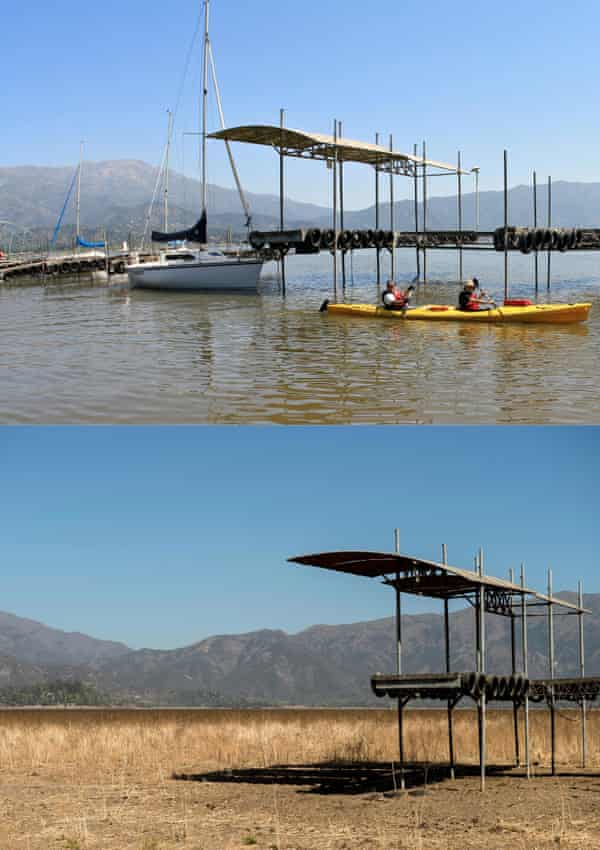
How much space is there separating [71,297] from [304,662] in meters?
141

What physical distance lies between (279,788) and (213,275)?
31.0 meters

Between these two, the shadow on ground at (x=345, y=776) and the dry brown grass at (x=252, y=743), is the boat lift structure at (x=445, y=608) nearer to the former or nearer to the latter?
the shadow on ground at (x=345, y=776)

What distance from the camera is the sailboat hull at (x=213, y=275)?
42.6 metres

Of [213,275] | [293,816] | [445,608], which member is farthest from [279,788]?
[213,275]

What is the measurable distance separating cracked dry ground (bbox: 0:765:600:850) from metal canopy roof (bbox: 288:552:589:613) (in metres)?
2.59

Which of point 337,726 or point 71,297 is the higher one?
point 71,297

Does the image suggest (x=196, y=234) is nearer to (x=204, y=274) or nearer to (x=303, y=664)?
(x=204, y=274)

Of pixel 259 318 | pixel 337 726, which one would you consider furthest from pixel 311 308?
pixel 337 726

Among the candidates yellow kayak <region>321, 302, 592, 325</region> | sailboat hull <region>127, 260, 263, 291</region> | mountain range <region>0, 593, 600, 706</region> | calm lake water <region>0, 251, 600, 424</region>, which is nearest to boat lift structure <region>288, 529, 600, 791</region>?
calm lake water <region>0, 251, 600, 424</region>

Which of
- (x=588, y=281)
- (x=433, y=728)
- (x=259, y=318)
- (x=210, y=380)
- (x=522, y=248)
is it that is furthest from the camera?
(x=588, y=281)

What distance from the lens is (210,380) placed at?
868 inches

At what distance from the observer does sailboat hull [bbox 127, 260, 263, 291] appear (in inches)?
1677

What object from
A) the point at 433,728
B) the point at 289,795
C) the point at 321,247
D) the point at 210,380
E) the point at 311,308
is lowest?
the point at 433,728

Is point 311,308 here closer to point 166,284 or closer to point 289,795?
point 166,284
